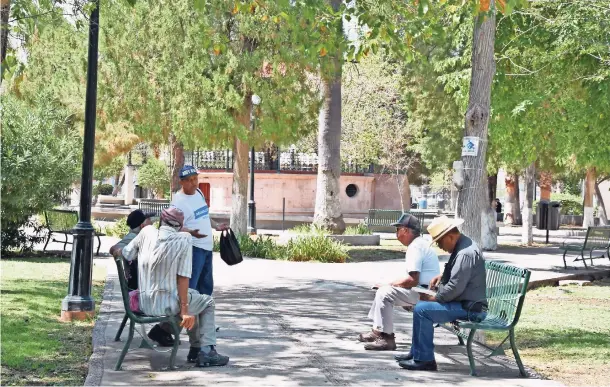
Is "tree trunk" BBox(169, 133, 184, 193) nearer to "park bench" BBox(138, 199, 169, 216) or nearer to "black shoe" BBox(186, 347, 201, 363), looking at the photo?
"park bench" BBox(138, 199, 169, 216)

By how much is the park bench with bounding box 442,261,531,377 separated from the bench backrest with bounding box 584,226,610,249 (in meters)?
10.9

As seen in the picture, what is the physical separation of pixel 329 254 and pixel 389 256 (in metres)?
2.20

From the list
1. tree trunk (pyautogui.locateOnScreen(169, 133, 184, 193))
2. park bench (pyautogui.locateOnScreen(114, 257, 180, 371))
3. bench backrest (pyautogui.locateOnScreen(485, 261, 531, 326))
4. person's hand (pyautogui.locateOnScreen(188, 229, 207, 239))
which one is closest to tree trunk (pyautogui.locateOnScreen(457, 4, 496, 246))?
bench backrest (pyautogui.locateOnScreen(485, 261, 531, 326))

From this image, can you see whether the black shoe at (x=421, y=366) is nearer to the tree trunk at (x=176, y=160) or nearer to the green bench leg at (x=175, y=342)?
the green bench leg at (x=175, y=342)

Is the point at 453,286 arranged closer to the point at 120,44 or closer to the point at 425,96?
the point at 120,44

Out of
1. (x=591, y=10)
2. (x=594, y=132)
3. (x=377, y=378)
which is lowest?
(x=377, y=378)

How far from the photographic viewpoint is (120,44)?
25.3 m

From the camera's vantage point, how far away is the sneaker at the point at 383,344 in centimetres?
909

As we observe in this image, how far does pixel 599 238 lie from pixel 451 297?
491 inches

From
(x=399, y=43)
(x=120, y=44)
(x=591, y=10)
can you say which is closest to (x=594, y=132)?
(x=591, y=10)

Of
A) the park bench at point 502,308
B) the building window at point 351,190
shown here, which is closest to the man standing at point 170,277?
the park bench at point 502,308

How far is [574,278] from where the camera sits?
1825 centimetres

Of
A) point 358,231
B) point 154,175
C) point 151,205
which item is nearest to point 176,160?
point 151,205

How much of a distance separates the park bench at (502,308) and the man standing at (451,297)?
6.0 inches
